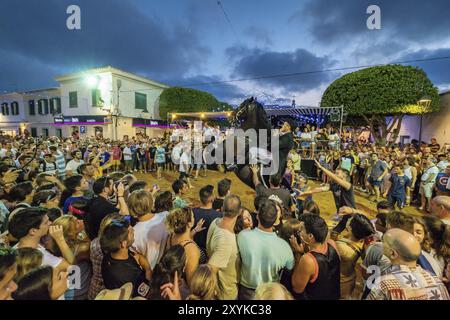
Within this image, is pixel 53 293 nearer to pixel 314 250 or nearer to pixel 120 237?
pixel 120 237

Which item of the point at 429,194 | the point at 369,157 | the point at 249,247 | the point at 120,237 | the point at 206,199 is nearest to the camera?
the point at 120,237

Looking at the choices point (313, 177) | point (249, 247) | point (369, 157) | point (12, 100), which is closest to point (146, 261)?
point (249, 247)

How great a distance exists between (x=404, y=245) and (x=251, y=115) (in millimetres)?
3640

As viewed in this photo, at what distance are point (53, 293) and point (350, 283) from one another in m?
2.67

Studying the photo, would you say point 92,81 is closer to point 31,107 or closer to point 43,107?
point 43,107

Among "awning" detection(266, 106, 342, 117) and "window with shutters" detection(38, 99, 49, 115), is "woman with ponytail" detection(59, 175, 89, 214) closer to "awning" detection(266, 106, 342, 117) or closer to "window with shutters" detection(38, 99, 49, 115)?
"awning" detection(266, 106, 342, 117)

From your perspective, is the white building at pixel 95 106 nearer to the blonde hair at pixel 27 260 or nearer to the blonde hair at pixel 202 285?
the blonde hair at pixel 27 260

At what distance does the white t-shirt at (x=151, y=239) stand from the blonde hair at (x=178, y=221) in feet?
0.91

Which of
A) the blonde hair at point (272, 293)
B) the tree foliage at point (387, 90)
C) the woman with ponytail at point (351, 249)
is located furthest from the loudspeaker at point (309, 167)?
the blonde hair at point (272, 293)

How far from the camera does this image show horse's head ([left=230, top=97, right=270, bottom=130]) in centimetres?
483

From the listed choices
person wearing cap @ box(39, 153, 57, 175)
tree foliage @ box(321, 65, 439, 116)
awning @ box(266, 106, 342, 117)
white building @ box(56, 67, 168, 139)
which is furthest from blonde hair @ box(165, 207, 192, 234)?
white building @ box(56, 67, 168, 139)

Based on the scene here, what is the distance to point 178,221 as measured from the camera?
2242mm

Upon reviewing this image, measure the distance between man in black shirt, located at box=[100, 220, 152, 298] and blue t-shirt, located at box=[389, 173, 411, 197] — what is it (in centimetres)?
752

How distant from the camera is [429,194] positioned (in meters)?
6.61
